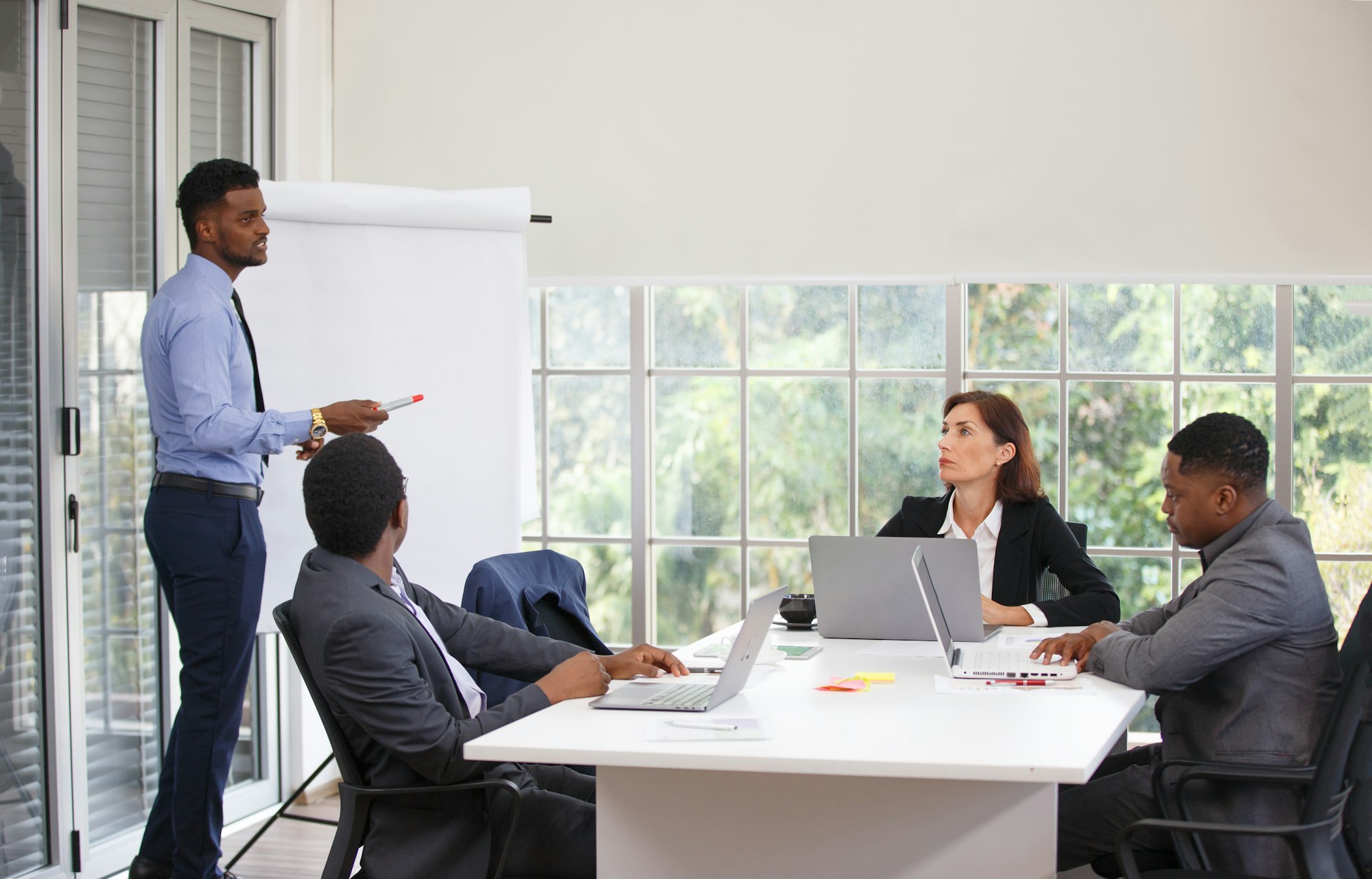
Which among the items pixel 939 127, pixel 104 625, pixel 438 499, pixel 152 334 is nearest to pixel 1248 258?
pixel 939 127

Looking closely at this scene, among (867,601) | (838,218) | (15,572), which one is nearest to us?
(867,601)

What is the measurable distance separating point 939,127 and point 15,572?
3285 mm

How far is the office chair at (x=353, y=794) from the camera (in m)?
2.08

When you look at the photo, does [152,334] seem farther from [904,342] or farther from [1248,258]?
[1248,258]

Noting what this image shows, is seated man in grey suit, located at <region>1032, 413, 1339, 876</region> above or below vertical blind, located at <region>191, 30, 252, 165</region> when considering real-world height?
below

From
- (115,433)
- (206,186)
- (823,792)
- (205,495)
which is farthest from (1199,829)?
(115,433)

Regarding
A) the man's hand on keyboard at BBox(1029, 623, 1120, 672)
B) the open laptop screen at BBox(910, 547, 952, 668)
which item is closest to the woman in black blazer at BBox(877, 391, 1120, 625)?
the man's hand on keyboard at BBox(1029, 623, 1120, 672)

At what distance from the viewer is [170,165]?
12.8 feet

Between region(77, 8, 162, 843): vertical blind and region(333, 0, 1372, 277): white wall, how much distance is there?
3.31 ft

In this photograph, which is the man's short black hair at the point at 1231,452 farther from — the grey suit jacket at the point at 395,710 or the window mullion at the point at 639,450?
the window mullion at the point at 639,450

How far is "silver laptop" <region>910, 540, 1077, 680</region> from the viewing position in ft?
7.97

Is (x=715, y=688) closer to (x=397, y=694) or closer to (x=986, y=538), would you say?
(x=397, y=694)

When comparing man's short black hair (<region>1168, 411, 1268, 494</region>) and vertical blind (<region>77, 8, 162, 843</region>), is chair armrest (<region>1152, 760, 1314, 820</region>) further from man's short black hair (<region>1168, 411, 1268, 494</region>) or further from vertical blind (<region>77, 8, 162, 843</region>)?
vertical blind (<region>77, 8, 162, 843</region>)

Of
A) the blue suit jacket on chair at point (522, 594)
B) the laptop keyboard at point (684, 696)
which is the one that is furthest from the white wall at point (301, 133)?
the laptop keyboard at point (684, 696)
